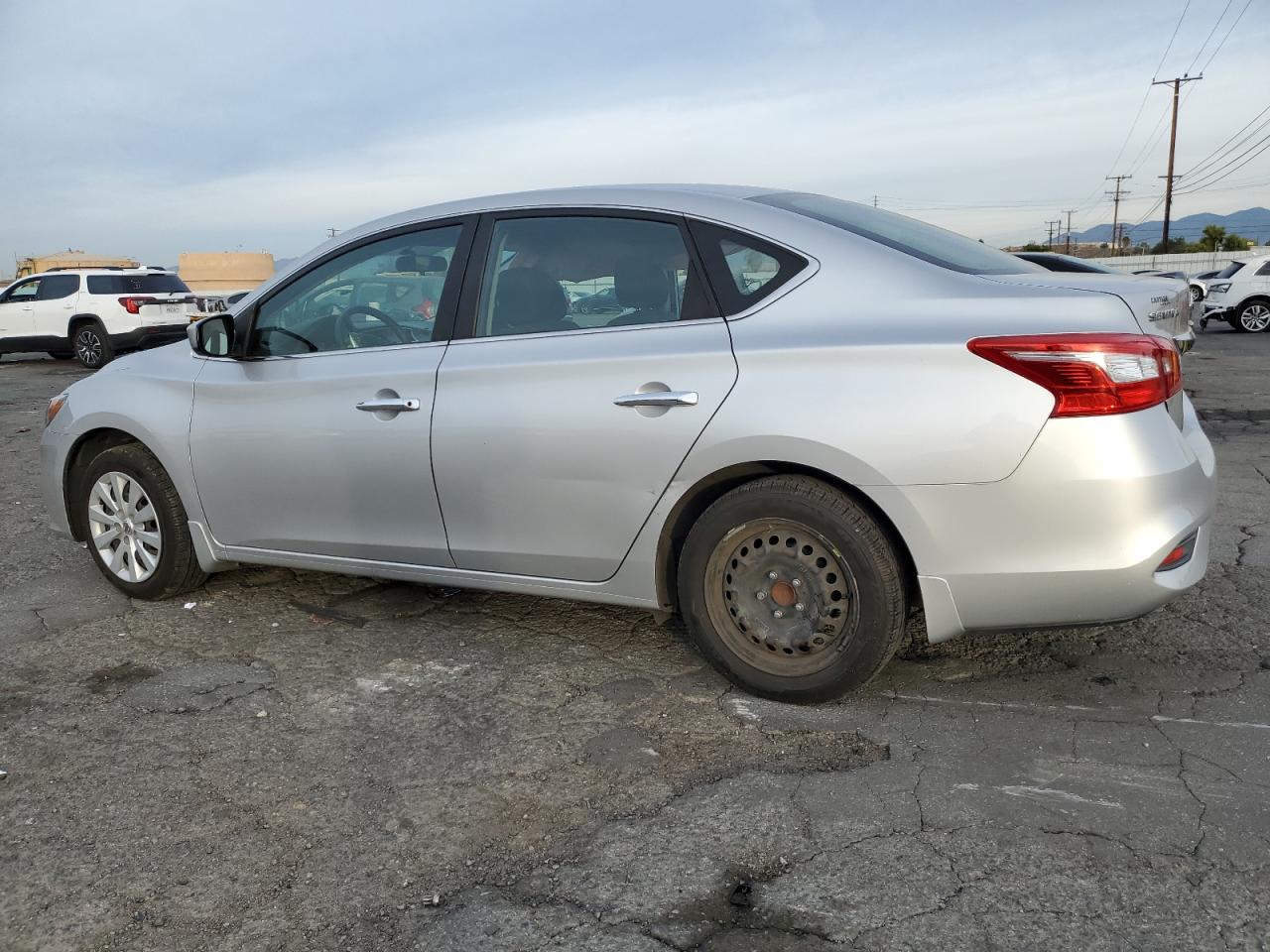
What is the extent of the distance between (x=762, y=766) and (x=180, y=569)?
2817mm

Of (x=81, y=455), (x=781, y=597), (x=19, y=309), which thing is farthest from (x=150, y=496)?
(x=19, y=309)

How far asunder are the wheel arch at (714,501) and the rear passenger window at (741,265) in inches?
19.9

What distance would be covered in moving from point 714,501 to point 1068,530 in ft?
3.42

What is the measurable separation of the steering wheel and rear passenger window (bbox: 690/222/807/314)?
1217 mm

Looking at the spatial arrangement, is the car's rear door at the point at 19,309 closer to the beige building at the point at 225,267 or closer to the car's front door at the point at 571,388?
the car's front door at the point at 571,388

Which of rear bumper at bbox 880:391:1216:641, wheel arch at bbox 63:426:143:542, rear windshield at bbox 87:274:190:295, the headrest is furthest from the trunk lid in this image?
rear bumper at bbox 880:391:1216:641

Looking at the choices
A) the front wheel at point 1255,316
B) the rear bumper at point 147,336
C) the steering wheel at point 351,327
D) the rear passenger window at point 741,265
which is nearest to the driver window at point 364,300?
the steering wheel at point 351,327

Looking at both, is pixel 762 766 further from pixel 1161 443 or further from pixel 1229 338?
pixel 1229 338

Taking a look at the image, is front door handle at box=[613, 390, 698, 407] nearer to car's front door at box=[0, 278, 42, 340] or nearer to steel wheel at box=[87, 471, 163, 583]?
steel wheel at box=[87, 471, 163, 583]

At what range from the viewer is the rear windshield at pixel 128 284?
1747 centimetres

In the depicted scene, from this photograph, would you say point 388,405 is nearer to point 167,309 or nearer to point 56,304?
point 167,309

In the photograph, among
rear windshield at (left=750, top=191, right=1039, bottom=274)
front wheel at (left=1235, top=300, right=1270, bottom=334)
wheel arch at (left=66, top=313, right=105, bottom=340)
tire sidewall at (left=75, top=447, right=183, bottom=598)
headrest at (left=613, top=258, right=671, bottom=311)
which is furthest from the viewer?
front wheel at (left=1235, top=300, right=1270, bottom=334)

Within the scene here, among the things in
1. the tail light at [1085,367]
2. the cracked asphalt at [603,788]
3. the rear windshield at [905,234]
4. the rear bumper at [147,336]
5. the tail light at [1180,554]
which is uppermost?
the rear windshield at [905,234]

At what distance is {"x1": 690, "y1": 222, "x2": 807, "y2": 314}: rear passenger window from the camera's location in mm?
3324
